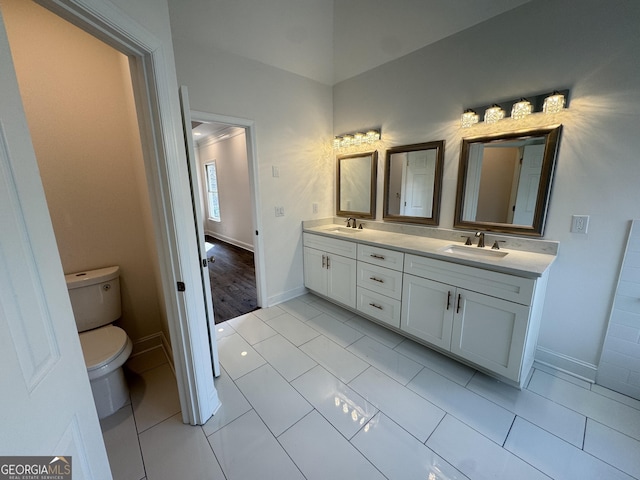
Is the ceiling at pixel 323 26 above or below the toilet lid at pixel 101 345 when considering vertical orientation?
above

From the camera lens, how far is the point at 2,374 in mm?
453

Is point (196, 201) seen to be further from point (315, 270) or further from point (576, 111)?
point (576, 111)

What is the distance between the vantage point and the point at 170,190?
124cm

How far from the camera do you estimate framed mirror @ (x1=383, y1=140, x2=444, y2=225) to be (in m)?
2.41

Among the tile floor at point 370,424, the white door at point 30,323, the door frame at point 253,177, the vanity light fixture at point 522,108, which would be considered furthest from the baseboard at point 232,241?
the white door at point 30,323

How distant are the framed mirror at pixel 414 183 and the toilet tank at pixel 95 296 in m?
2.54

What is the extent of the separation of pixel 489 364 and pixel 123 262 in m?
2.85

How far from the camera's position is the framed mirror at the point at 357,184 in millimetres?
2912

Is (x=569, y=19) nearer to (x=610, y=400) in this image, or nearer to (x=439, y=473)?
(x=610, y=400)

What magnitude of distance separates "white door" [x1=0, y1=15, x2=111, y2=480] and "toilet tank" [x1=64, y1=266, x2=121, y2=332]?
4.58ft

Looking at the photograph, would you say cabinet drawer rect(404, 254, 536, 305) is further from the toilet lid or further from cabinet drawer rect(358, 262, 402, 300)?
the toilet lid

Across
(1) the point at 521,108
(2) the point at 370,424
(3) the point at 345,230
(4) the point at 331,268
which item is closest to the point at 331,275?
(4) the point at 331,268

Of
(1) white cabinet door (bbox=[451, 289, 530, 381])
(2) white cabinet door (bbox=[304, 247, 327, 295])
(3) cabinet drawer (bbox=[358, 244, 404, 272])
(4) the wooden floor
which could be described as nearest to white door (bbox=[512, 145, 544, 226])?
(1) white cabinet door (bbox=[451, 289, 530, 381])

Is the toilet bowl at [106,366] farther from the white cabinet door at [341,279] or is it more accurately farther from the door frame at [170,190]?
the white cabinet door at [341,279]
